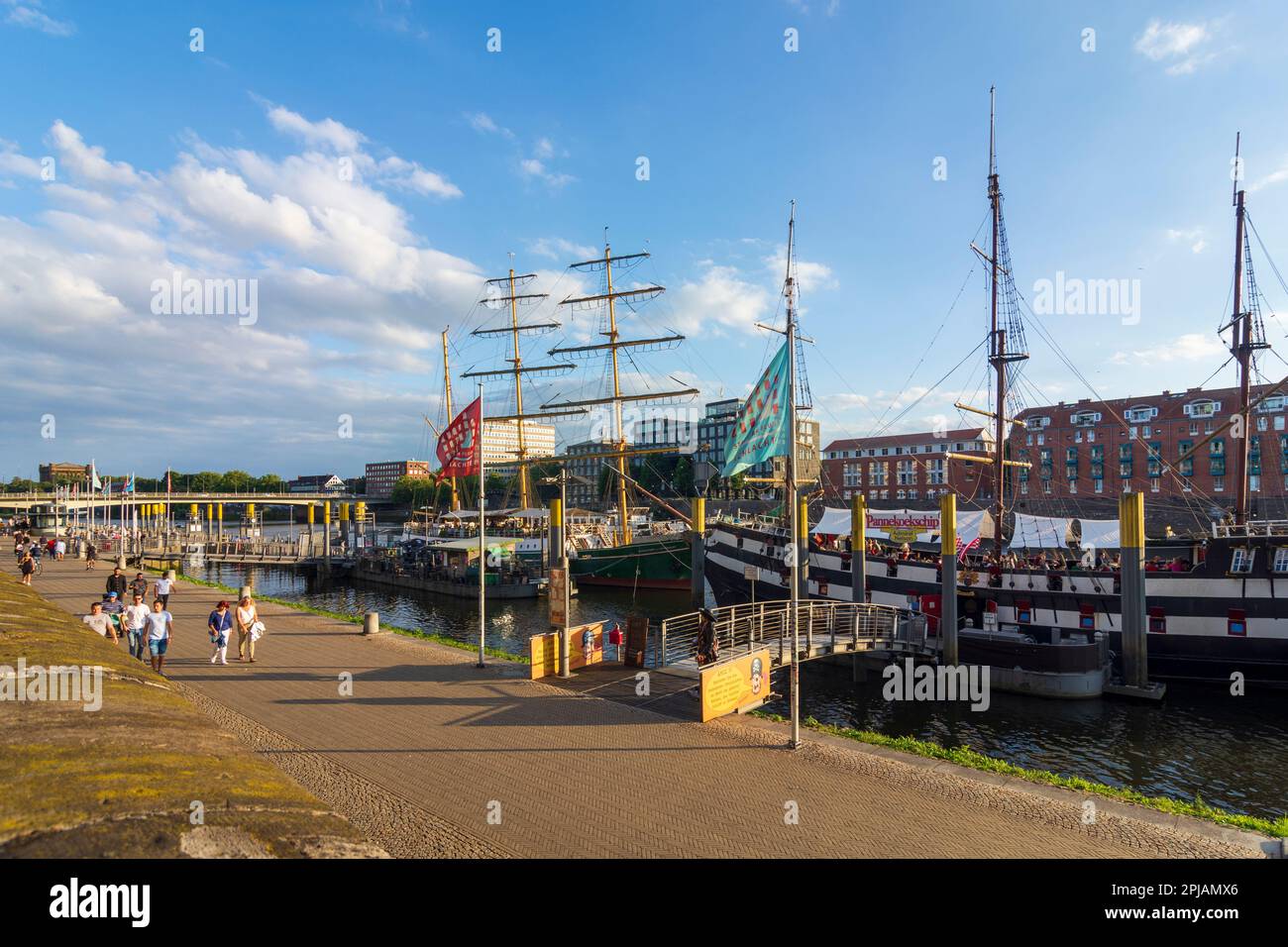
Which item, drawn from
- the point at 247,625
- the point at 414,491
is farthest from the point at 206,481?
the point at 247,625

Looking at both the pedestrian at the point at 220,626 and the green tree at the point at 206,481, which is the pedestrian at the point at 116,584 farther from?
the green tree at the point at 206,481

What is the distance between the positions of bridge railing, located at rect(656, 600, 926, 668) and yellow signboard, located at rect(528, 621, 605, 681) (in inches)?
66.5

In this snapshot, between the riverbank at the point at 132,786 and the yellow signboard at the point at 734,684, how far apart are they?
9.29m

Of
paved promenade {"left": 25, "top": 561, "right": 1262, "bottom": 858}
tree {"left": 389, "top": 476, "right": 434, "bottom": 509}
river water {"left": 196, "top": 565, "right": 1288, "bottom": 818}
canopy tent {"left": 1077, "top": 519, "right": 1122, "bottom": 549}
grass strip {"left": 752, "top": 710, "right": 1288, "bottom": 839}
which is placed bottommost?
river water {"left": 196, "top": 565, "right": 1288, "bottom": 818}

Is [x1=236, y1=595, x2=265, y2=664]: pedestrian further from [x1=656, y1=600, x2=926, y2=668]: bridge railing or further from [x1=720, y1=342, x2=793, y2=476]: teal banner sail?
[x1=720, y1=342, x2=793, y2=476]: teal banner sail

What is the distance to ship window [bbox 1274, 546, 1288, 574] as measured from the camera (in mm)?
23094

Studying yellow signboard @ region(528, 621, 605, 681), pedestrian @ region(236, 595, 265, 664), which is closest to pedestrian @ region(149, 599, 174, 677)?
pedestrian @ region(236, 595, 265, 664)

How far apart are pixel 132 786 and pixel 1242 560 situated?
101 ft

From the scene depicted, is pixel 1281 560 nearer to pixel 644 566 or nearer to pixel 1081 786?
pixel 1081 786

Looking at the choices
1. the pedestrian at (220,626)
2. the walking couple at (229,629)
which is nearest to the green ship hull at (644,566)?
the walking couple at (229,629)
